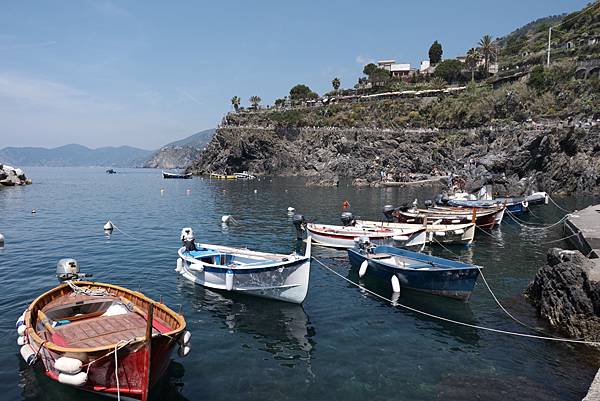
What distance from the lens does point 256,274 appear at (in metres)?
17.4

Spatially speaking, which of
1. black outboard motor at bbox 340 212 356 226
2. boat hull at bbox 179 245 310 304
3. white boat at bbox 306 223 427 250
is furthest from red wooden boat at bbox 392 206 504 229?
boat hull at bbox 179 245 310 304

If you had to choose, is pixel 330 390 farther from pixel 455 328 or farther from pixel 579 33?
pixel 579 33

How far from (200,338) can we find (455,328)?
381 inches

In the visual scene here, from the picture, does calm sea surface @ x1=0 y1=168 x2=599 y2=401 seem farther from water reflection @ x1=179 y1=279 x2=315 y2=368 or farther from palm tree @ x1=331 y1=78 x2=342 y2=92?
palm tree @ x1=331 y1=78 x2=342 y2=92

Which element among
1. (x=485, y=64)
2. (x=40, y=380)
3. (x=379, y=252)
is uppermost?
(x=485, y=64)

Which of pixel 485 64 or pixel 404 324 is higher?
pixel 485 64

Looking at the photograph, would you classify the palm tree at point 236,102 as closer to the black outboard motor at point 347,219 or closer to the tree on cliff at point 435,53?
the tree on cliff at point 435,53

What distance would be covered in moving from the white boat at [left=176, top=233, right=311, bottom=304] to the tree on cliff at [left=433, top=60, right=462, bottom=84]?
4943 inches

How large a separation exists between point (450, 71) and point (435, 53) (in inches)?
1103

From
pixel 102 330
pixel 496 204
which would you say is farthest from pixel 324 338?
pixel 496 204

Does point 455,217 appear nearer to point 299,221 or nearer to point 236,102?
point 299,221

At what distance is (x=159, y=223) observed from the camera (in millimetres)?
39312

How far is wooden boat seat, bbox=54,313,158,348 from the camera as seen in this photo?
10.6m

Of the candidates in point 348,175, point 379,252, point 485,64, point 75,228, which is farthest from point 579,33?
point 75,228
